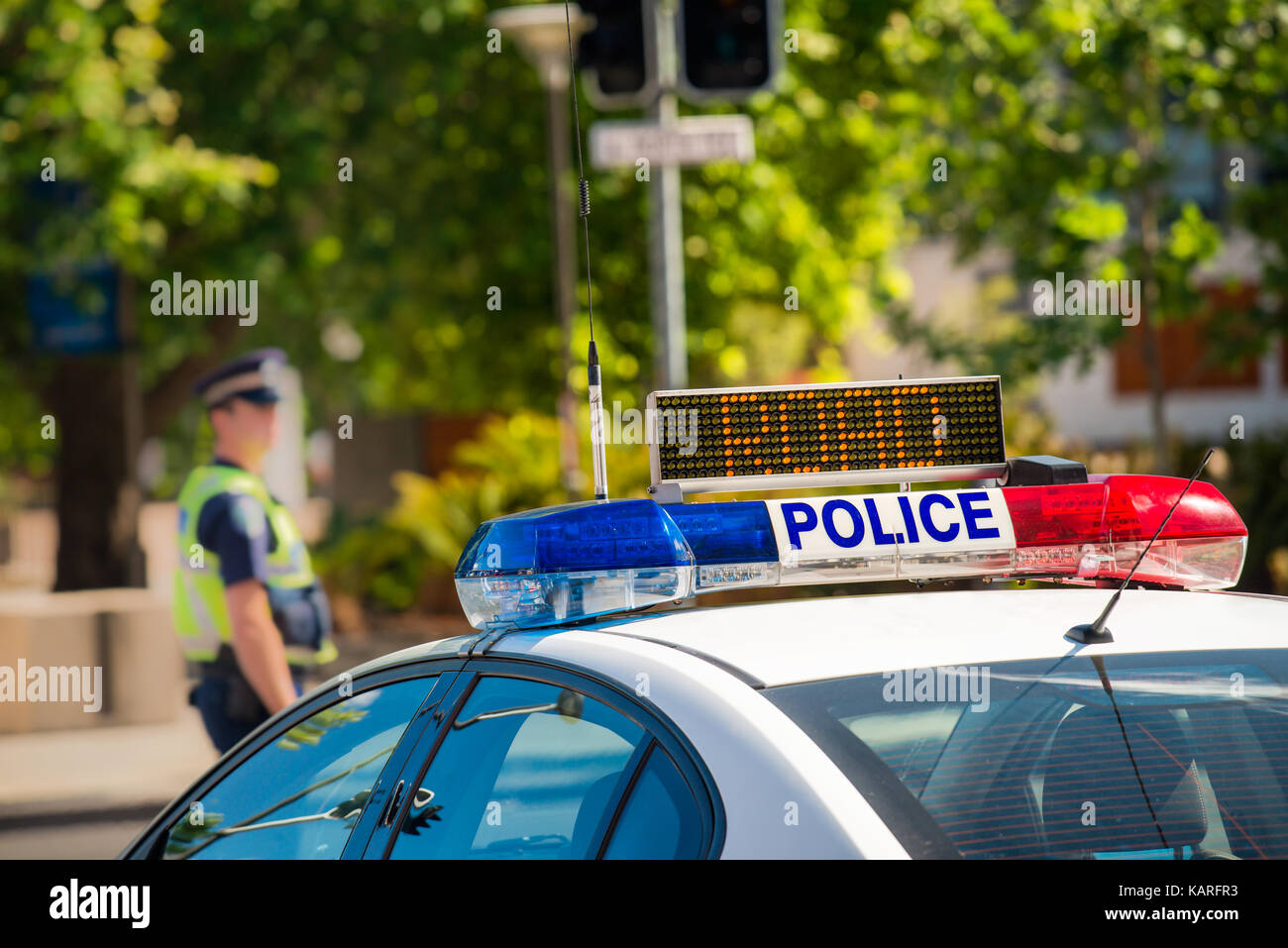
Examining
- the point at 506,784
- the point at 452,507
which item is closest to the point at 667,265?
the point at 506,784

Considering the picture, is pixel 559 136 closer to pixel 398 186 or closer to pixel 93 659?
pixel 398 186

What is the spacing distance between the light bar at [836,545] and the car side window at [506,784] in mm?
150

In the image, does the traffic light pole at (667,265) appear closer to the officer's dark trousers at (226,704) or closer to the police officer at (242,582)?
the police officer at (242,582)

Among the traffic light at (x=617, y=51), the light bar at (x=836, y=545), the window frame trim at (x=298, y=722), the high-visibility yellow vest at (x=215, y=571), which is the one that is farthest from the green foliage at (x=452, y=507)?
the light bar at (x=836, y=545)

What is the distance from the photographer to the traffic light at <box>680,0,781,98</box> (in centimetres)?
715

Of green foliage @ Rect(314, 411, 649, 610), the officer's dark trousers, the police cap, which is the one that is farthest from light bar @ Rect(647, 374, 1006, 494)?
green foliage @ Rect(314, 411, 649, 610)

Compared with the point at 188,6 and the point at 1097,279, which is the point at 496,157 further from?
the point at 1097,279

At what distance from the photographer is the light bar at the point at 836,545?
2.18 meters

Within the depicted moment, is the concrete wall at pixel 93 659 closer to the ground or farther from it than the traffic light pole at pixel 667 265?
closer to the ground

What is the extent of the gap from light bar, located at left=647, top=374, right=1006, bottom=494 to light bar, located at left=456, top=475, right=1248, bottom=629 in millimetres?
132

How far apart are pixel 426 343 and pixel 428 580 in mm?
3597

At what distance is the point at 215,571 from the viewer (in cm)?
495

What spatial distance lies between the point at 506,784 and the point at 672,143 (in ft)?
16.5
